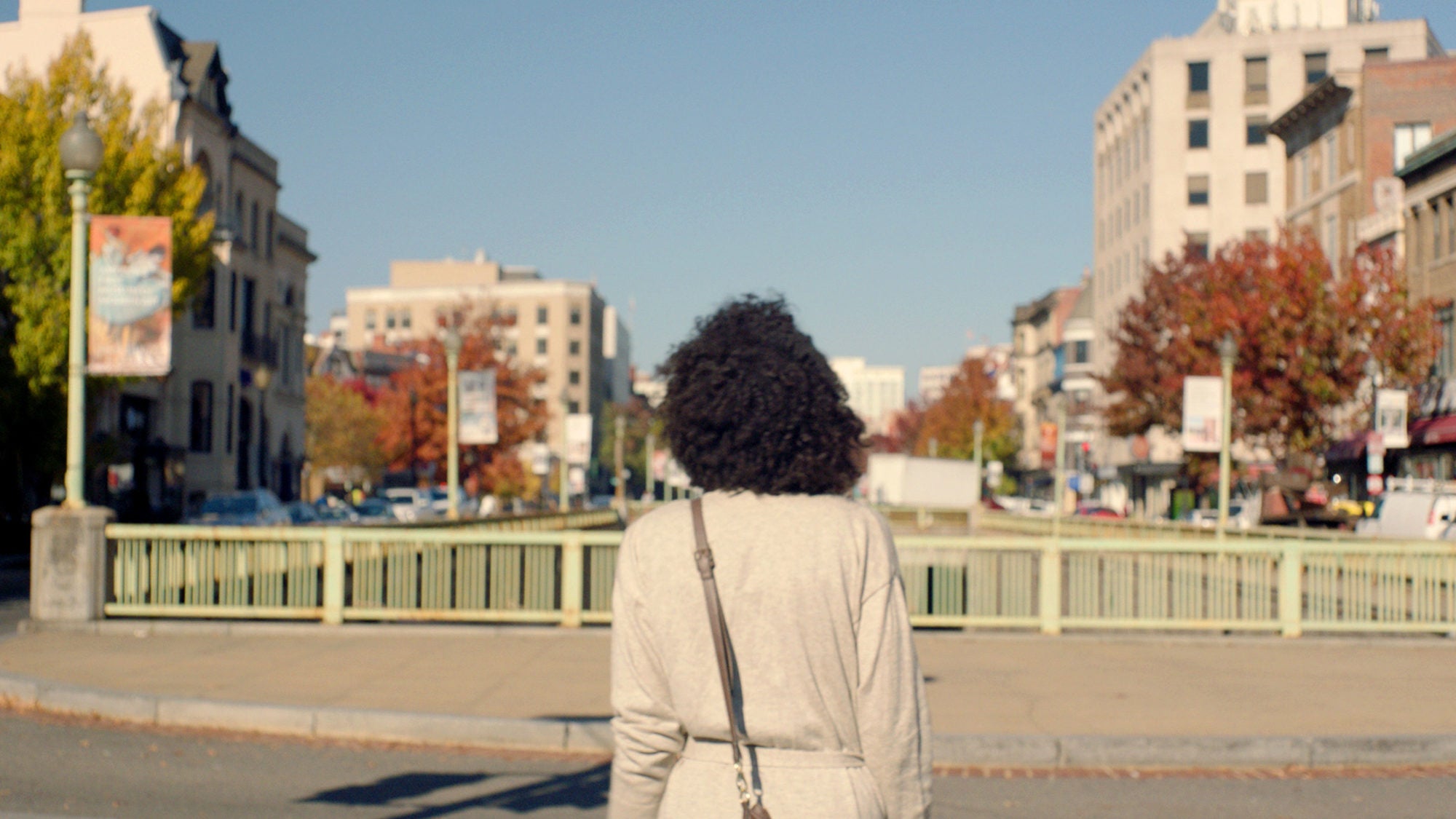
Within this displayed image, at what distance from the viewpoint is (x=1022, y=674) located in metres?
12.3

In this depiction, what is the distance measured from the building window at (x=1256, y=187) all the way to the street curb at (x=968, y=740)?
74.7 m

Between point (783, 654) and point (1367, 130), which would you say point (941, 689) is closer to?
point (783, 654)

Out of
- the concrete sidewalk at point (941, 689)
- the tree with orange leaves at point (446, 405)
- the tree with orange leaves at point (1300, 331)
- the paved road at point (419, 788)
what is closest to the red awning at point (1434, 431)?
the tree with orange leaves at point (1300, 331)

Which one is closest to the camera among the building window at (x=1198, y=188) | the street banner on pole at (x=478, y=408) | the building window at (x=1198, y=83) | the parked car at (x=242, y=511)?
the street banner on pole at (x=478, y=408)

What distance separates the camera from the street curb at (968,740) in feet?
29.1

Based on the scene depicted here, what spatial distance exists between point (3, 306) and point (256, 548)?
71.6ft

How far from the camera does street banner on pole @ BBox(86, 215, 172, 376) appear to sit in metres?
15.6

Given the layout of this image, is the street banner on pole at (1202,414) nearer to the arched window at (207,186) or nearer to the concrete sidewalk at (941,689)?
the concrete sidewalk at (941,689)

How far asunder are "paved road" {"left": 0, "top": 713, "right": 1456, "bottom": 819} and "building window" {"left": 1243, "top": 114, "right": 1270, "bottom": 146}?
248 ft

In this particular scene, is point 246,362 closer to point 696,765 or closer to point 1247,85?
point 1247,85

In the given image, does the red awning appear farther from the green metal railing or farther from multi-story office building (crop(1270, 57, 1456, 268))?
the green metal railing

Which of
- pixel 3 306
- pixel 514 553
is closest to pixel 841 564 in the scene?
pixel 514 553

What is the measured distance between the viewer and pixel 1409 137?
52500mm

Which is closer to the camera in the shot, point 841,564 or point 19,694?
point 841,564
